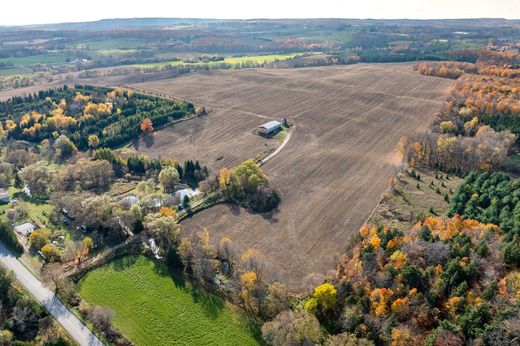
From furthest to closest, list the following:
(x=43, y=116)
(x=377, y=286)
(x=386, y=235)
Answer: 1. (x=43, y=116)
2. (x=386, y=235)
3. (x=377, y=286)

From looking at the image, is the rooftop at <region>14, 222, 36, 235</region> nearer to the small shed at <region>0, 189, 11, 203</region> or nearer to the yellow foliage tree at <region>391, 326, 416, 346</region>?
the small shed at <region>0, 189, 11, 203</region>

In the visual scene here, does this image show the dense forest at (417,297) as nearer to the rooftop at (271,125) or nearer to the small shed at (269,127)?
the small shed at (269,127)

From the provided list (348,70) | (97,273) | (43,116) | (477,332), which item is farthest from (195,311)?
(348,70)

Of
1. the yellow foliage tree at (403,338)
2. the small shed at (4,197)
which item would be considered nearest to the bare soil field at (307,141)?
the yellow foliage tree at (403,338)

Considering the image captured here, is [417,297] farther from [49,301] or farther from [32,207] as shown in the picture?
[32,207]

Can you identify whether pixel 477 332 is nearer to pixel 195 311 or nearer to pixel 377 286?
pixel 377 286

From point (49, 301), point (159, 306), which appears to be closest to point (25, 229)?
point (49, 301)

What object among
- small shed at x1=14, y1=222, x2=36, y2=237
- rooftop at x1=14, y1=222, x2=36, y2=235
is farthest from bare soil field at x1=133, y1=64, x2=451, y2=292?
rooftop at x1=14, y1=222, x2=36, y2=235
